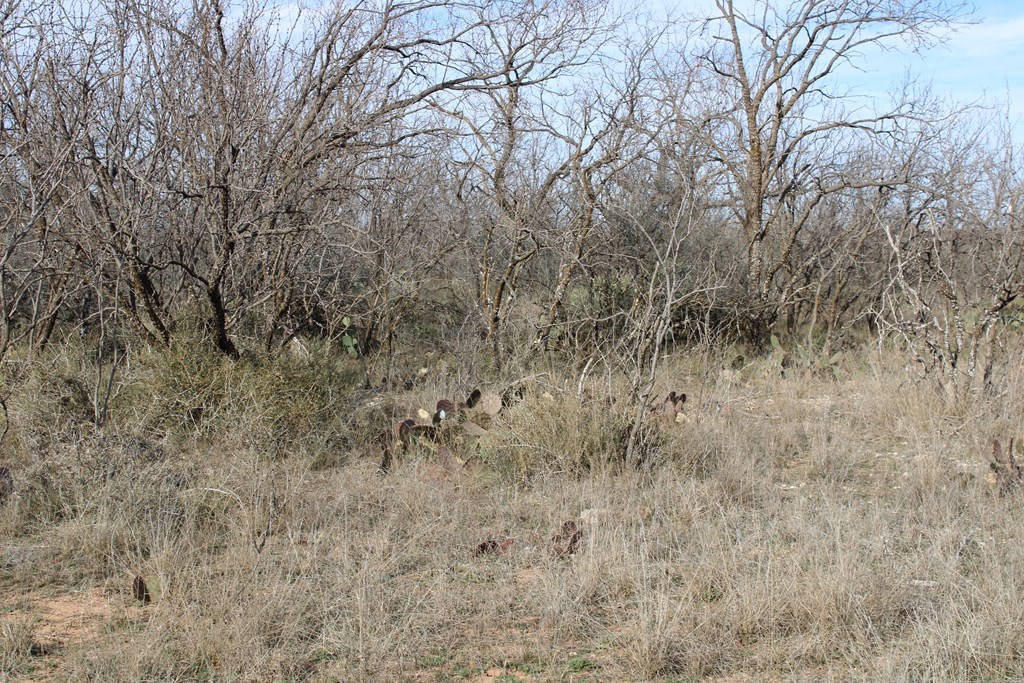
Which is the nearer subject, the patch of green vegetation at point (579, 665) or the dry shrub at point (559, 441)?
the patch of green vegetation at point (579, 665)

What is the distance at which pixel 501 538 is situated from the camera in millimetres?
4332

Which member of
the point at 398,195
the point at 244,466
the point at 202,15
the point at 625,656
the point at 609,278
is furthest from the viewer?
the point at 609,278

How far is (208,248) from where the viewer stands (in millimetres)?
6824

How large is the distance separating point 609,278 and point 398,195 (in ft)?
7.53

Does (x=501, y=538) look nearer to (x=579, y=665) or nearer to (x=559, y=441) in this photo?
(x=559, y=441)

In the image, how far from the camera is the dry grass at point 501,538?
3.14 metres

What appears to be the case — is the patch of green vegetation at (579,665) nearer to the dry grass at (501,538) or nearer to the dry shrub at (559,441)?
the dry grass at (501,538)

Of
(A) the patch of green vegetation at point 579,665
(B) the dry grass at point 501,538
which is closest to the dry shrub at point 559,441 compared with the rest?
(B) the dry grass at point 501,538

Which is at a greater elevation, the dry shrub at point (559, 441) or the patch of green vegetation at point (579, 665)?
the dry shrub at point (559, 441)

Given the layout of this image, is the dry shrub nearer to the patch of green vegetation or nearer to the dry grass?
the dry grass

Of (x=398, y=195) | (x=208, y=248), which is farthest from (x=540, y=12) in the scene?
(x=208, y=248)

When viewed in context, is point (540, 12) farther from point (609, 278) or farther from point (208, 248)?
point (208, 248)

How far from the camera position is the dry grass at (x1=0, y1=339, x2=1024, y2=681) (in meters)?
3.14

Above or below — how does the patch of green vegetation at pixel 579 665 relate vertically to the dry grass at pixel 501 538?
below
